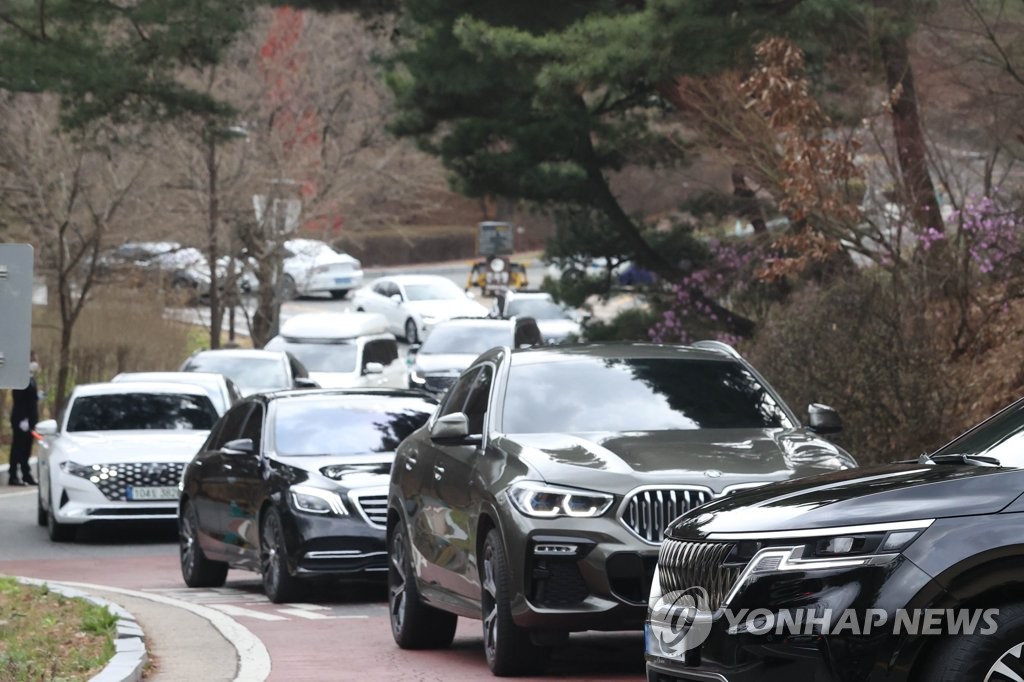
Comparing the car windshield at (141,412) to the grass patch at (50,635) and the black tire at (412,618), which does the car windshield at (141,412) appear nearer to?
the grass patch at (50,635)

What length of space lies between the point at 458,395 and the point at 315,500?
107 inches

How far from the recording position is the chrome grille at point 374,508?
14266 mm

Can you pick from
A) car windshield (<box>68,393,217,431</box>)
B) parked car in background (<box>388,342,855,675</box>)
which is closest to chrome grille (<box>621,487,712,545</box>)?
parked car in background (<box>388,342,855,675</box>)

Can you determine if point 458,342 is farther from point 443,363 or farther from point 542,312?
point 542,312

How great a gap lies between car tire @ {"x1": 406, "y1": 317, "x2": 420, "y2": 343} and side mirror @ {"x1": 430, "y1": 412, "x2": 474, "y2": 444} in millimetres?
41811

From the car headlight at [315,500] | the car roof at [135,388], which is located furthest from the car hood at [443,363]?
the car headlight at [315,500]

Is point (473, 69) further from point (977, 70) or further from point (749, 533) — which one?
point (749, 533)

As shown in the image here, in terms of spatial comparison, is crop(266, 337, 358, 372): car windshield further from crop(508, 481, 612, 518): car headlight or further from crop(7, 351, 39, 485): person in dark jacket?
crop(508, 481, 612, 518): car headlight

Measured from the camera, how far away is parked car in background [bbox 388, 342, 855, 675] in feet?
31.0

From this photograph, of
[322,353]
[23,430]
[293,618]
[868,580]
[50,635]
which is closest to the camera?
[868,580]

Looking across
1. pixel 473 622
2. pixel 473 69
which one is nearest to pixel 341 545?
pixel 473 622

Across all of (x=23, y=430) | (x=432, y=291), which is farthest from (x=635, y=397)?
(x=432, y=291)

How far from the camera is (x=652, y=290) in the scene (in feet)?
94.3

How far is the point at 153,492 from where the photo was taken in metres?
19.8
